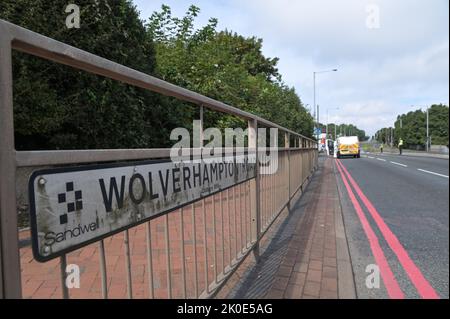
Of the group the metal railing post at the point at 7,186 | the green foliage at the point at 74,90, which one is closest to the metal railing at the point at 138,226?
the metal railing post at the point at 7,186

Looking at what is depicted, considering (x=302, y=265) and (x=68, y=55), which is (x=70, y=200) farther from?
(x=302, y=265)

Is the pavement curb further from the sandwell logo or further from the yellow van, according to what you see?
the yellow van

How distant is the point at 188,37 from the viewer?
9836 mm

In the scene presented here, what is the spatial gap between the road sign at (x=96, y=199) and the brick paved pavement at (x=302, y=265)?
1.41 meters

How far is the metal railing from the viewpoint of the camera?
947mm

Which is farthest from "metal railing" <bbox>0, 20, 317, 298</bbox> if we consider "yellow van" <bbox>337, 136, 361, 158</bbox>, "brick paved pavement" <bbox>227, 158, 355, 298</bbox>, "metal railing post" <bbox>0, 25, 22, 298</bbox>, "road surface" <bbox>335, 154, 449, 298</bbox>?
"yellow van" <bbox>337, 136, 361, 158</bbox>

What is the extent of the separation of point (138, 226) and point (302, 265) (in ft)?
7.46

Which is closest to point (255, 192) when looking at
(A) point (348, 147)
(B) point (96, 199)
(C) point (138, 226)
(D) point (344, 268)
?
(D) point (344, 268)

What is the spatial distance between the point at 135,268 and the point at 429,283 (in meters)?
2.56

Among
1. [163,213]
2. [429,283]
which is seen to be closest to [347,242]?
[429,283]

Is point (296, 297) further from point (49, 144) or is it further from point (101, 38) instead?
point (101, 38)

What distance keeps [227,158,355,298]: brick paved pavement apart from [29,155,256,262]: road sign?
1413 millimetres

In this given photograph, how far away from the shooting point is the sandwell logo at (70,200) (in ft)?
3.62

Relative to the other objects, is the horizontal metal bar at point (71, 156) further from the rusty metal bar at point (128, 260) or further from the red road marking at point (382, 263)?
the red road marking at point (382, 263)
